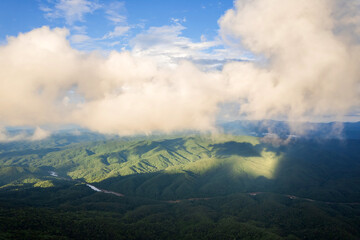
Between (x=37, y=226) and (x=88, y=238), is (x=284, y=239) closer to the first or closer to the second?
(x=88, y=238)

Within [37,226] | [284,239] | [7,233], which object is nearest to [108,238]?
[37,226]

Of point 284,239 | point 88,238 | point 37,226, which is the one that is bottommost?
point 284,239

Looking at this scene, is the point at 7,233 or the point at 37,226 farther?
the point at 37,226

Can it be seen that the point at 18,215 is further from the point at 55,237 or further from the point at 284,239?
the point at 284,239

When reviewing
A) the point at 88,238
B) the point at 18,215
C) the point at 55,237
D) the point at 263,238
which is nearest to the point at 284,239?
the point at 263,238

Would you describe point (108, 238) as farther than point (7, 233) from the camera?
Yes

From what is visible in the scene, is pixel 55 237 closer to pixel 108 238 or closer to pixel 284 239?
pixel 108 238

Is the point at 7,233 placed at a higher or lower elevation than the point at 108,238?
higher

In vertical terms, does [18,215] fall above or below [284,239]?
above
